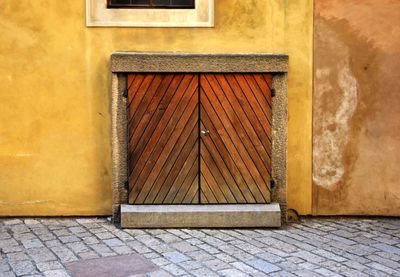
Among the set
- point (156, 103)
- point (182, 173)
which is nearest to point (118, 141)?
point (156, 103)

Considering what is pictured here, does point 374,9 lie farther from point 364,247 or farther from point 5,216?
point 5,216

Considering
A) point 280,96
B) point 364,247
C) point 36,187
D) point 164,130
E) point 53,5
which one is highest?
point 53,5

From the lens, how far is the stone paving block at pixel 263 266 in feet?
15.8

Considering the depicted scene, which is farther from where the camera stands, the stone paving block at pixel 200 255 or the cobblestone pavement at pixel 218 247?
the stone paving block at pixel 200 255

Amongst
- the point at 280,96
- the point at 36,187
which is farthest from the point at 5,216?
the point at 280,96

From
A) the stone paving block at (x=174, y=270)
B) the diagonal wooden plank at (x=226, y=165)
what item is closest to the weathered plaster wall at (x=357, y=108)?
the diagonal wooden plank at (x=226, y=165)

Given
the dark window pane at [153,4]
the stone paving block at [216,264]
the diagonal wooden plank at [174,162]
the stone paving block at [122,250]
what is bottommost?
the stone paving block at [216,264]

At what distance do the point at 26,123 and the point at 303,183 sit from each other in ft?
13.0

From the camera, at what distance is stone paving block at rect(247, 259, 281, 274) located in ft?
15.8

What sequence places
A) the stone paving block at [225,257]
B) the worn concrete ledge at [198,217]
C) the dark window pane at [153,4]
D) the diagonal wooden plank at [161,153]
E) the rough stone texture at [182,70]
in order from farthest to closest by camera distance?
the dark window pane at [153,4] → the diagonal wooden plank at [161,153] → the rough stone texture at [182,70] → the worn concrete ledge at [198,217] → the stone paving block at [225,257]

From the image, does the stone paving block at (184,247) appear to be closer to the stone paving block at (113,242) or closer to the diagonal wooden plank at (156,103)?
the stone paving block at (113,242)

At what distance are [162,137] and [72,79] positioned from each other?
148 centimetres

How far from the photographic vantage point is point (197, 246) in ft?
18.3

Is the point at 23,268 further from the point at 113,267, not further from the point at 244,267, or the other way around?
the point at 244,267
